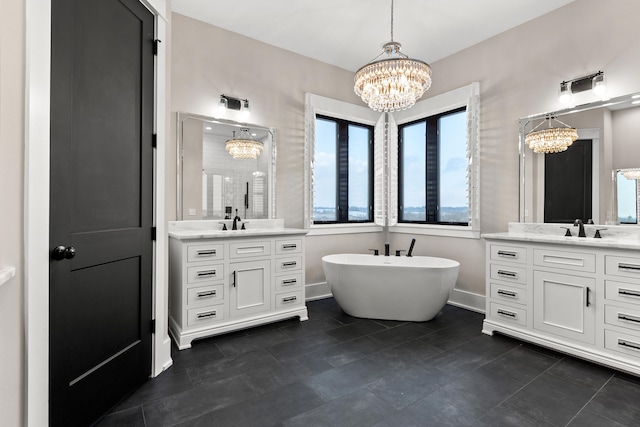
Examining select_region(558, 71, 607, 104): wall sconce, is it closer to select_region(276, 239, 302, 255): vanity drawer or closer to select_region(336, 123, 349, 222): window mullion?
select_region(336, 123, 349, 222): window mullion

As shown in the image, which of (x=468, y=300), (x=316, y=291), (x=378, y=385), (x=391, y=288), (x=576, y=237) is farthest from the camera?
(x=316, y=291)

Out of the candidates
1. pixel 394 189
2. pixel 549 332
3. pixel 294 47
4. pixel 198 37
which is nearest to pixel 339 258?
pixel 394 189

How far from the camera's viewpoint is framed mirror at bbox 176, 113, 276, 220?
323 cm

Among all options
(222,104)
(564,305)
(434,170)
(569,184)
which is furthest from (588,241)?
(222,104)

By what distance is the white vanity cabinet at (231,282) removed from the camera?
2.72 metres

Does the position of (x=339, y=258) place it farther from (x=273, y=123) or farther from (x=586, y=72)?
(x=586, y=72)

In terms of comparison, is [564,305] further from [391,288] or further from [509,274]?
[391,288]

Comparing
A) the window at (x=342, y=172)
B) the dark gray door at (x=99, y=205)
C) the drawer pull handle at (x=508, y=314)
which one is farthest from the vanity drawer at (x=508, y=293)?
the dark gray door at (x=99, y=205)

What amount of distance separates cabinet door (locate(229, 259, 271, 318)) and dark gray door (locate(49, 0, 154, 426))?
86 centimetres

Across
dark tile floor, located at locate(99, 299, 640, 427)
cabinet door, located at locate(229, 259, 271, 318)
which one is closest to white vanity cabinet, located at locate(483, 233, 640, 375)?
dark tile floor, located at locate(99, 299, 640, 427)

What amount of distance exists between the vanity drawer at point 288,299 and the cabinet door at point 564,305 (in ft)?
7.09

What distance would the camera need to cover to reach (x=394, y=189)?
465 cm

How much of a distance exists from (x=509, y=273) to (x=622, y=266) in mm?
780

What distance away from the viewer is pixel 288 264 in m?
3.31
